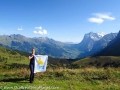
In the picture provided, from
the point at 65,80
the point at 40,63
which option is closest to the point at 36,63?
the point at 40,63

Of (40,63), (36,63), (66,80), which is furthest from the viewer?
(66,80)

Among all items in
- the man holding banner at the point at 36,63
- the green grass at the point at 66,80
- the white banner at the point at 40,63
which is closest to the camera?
the green grass at the point at 66,80

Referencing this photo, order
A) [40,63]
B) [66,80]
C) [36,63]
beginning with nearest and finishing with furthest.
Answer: [36,63], [40,63], [66,80]

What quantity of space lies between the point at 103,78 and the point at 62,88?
8.97 meters

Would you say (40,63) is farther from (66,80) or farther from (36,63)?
(66,80)

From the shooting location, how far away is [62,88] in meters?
25.7

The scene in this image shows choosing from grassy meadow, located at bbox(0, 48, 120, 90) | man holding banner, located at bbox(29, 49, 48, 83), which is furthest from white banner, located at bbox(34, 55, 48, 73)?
grassy meadow, located at bbox(0, 48, 120, 90)

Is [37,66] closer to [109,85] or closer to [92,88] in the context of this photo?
[92,88]

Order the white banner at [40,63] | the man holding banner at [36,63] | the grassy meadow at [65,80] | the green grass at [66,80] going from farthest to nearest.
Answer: the white banner at [40,63] < the man holding banner at [36,63] < the green grass at [66,80] < the grassy meadow at [65,80]

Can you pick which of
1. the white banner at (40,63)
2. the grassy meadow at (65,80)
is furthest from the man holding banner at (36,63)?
the grassy meadow at (65,80)

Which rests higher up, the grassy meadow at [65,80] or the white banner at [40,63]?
the white banner at [40,63]

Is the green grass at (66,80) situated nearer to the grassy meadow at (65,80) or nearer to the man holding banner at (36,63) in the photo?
the grassy meadow at (65,80)

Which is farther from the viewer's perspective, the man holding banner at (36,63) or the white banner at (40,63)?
the white banner at (40,63)

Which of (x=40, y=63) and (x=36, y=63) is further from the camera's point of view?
(x=40, y=63)
